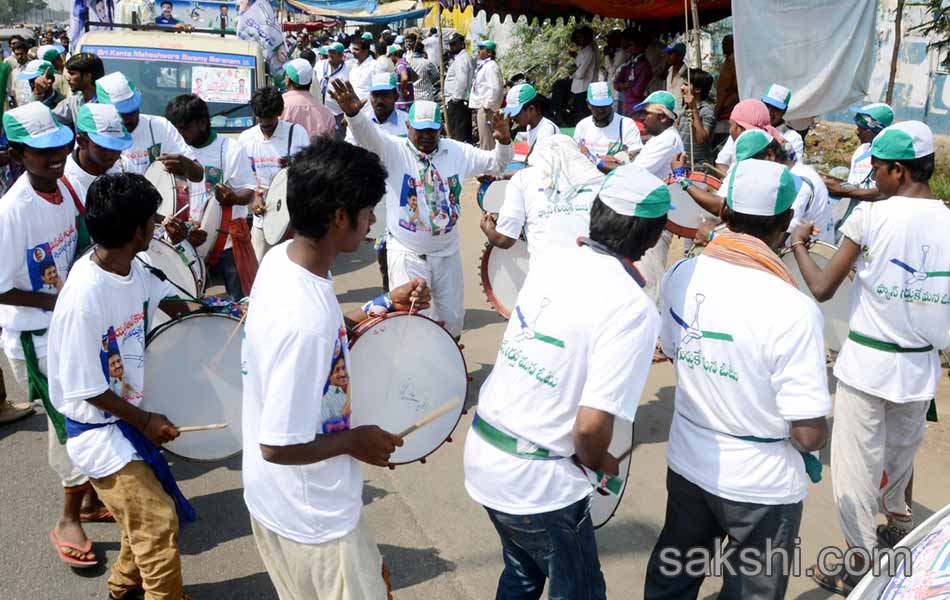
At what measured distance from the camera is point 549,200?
516 centimetres

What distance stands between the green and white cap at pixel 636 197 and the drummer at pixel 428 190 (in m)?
2.92

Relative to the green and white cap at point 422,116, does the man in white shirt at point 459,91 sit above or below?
below

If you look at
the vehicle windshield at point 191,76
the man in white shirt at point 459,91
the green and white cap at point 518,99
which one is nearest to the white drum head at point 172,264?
the green and white cap at point 518,99

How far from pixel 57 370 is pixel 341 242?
5.03ft

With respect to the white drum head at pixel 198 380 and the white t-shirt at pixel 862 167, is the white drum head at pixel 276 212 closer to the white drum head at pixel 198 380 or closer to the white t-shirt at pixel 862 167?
the white drum head at pixel 198 380

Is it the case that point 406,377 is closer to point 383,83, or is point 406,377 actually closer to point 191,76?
point 383,83

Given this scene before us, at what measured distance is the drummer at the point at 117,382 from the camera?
3084 mm

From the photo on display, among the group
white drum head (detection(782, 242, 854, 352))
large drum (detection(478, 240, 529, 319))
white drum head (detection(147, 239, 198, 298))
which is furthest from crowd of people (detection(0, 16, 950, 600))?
large drum (detection(478, 240, 529, 319))

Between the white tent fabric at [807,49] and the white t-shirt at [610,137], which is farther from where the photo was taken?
the white tent fabric at [807,49]

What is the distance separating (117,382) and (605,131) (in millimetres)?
5242

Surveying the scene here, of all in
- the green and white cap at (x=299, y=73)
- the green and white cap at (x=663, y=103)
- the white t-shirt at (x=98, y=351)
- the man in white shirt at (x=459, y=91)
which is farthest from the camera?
the man in white shirt at (x=459, y=91)

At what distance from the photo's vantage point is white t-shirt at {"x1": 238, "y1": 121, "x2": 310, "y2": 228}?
22.0 ft

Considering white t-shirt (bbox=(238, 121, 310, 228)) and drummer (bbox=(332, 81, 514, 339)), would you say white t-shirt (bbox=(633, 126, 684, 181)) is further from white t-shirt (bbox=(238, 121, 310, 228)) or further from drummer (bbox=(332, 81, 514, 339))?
white t-shirt (bbox=(238, 121, 310, 228))

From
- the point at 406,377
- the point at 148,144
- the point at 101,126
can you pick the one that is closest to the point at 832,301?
the point at 406,377
